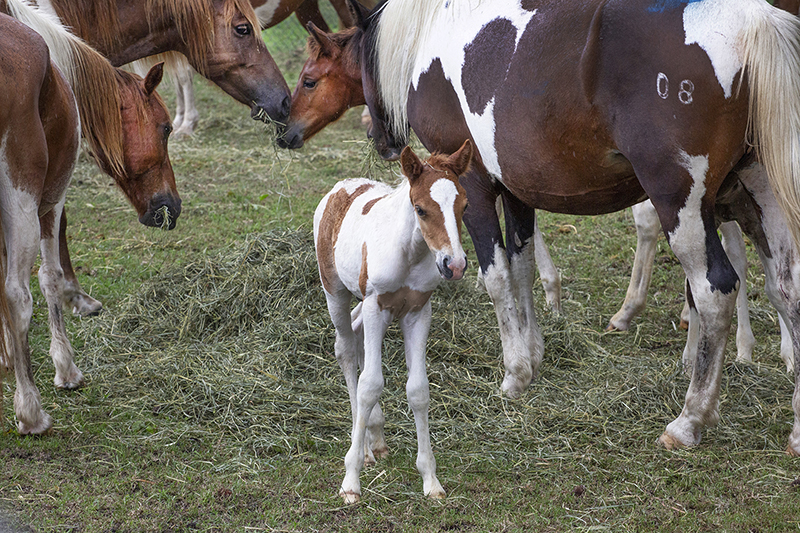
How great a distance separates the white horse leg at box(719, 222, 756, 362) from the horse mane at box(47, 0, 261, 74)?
312cm

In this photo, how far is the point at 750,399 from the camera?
12.6 ft

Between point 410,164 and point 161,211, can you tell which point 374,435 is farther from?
point 161,211

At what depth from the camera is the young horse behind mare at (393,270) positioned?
8.79 feet

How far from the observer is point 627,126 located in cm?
306

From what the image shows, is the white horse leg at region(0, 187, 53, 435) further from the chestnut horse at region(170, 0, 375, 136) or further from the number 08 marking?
the chestnut horse at region(170, 0, 375, 136)

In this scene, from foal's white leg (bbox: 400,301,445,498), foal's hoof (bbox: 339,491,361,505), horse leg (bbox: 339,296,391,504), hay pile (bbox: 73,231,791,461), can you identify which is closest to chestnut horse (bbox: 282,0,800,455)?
hay pile (bbox: 73,231,791,461)

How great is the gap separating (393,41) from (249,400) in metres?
2.04

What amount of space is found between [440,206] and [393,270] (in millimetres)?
362

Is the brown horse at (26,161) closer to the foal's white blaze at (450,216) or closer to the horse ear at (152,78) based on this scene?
the horse ear at (152,78)

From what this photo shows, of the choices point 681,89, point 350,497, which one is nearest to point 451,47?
point 681,89

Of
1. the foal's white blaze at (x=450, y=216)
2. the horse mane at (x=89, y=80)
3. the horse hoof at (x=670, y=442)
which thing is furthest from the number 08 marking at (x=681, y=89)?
the horse mane at (x=89, y=80)

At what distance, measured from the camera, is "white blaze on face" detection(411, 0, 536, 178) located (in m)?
3.57

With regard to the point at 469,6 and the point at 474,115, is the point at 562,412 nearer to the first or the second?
the point at 474,115

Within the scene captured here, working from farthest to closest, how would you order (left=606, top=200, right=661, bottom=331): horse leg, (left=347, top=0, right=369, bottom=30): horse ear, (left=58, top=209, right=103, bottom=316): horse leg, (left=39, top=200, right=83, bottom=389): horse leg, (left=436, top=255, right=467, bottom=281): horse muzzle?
(left=58, top=209, right=103, bottom=316): horse leg, (left=606, top=200, right=661, bottom=331): horse leg, (left=347, top=0, right=369, bottom=30): horse ear, (left=39, top=200, right=83, bottom=389): horse leg, (left=436, top=255, right=467, bottom=281): horse muzzle
